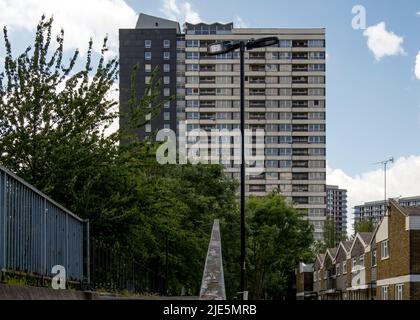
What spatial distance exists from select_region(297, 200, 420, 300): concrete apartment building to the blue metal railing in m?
38.5

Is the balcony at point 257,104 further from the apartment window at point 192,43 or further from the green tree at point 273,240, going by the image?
the green tree at point 273,240

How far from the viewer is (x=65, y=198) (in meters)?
21.9

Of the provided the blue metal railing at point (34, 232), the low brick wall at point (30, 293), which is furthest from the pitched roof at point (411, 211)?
the low brick wall at point (30, 293)

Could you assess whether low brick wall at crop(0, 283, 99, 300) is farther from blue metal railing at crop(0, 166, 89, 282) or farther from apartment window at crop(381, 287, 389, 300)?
apartment window at crop(381, 287, 389, 300)

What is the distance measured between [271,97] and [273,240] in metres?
91.5

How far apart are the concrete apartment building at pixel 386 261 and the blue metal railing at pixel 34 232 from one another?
38.5m

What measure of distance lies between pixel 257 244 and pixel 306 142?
89618 mm

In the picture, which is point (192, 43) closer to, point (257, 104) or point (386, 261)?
point (257, 104)

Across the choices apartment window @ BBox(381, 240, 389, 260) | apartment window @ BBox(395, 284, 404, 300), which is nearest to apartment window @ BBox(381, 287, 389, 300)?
apartment window @ BBox(381, 240, 389, 260)

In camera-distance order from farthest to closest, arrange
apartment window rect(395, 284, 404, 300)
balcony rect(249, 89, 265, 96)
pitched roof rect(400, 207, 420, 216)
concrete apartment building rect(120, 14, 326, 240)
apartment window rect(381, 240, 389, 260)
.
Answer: balcony rect(249, 89, 265, 96), concrete apartment building rect(120, 14, 326, 240), apartment window rect(381, 240, 389, 260), apartment window rect(395, 284, 404, 300), pitched roof rect(400, 207, 420, 216)

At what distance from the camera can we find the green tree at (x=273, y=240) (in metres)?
69.9

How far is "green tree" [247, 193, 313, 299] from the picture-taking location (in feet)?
229

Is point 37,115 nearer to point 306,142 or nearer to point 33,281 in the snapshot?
point 33,281

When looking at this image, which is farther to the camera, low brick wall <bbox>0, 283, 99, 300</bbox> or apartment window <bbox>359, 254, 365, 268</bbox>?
apartment window <bbox>359, 254, 365, 268</bbox>
